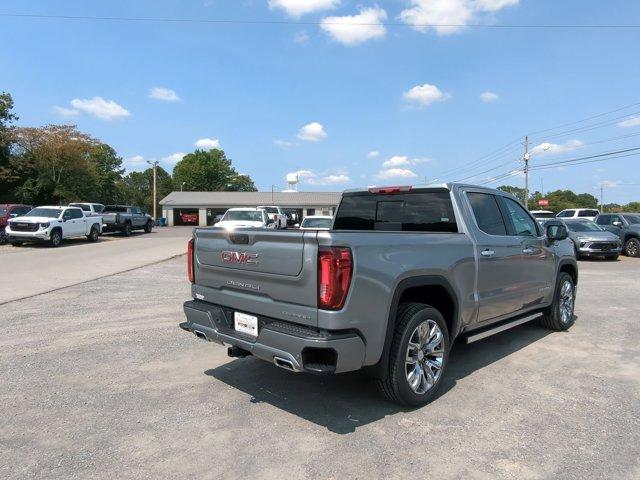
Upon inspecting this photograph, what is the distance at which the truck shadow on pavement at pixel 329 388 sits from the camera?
387 cm

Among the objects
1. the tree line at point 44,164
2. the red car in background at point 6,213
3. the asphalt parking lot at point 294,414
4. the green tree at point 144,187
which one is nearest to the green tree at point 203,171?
the green tree at point 144,187

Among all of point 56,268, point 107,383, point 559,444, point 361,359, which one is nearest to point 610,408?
point 559,444

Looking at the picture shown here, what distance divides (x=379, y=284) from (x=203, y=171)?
109 m

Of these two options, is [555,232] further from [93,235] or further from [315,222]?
[93,235]

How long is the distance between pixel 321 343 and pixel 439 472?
1095 mm

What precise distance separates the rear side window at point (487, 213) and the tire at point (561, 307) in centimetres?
180

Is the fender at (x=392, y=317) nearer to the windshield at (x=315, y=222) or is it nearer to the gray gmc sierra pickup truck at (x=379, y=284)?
the gray gmc sierra pickup truck at (x=379, y=284)

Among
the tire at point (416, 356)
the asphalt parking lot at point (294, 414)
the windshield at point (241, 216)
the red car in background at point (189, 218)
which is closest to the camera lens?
the asphalt parking lot at point (294, 414)

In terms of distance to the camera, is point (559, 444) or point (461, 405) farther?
point (461, 405)

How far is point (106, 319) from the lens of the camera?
7180 mm

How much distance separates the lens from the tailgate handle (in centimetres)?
394

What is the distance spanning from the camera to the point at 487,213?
204 inches

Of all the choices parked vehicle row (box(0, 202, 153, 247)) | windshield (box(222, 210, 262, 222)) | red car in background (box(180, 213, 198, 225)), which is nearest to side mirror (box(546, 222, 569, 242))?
windshield (box(222, 210, 262, 222))

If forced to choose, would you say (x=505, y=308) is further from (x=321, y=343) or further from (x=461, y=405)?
(x=321, y=343)
